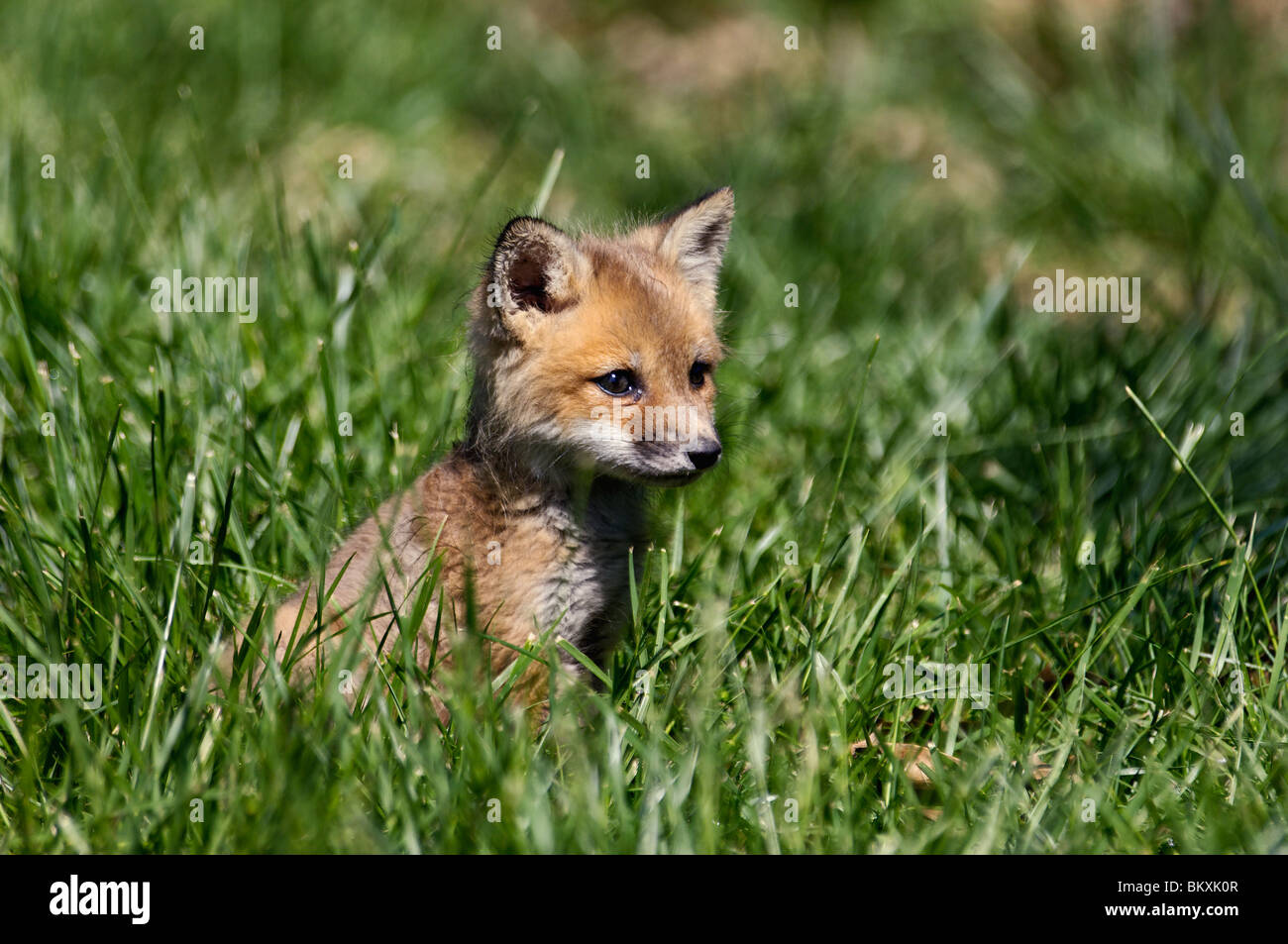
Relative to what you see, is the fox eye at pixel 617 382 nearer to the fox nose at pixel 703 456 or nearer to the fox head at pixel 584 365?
the fox head at pixel 584 365

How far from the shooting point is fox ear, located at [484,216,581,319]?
3910mm

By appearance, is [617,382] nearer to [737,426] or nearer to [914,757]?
[914,757]

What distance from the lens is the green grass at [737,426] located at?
3.35 metres

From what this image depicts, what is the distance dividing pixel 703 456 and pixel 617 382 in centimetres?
39

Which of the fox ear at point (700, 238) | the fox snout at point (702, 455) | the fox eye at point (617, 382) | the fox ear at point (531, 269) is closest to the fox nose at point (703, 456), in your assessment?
the fox snout at point (702, 455)

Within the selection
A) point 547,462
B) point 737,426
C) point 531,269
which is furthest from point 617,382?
point 737,426

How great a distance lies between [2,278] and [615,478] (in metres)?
2.61

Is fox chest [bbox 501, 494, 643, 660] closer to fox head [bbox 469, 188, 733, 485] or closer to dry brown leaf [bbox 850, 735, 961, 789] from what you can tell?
fox head [bbox 469, 188, 733, 485]

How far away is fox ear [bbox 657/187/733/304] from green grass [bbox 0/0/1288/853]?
66 centimetres

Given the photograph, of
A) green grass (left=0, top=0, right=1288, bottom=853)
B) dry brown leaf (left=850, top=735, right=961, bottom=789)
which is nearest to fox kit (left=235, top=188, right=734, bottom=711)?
green grass (left=0, top=0, right=1288, bottom=853)

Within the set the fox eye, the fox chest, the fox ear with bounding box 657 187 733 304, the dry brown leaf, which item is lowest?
the dry brown leaf

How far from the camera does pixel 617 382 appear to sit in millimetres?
→ 4031

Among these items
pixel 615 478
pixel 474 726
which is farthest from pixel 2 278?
pixel 474 726
